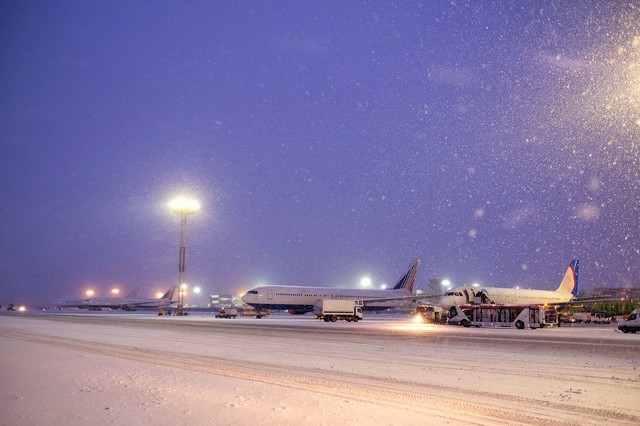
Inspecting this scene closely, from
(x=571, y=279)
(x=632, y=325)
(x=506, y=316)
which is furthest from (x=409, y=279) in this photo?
(x=632, y=325)

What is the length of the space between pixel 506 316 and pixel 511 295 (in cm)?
1850

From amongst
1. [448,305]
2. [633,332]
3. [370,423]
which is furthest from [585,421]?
[448,305]

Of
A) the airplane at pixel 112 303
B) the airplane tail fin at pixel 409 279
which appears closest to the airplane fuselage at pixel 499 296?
the airplane tail fin at pixel 409 279

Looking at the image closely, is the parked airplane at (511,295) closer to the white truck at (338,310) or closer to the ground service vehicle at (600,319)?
the ground service vehicle at (600,319)

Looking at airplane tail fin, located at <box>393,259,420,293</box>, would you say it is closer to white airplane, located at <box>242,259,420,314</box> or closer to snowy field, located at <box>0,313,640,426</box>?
white airplane, located at <box>242,259,420,314</box>

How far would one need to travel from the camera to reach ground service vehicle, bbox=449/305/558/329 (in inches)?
1961

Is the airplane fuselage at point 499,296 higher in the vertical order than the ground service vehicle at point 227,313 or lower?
higher

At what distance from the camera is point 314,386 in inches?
534

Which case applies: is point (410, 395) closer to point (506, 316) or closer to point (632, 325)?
point (632, 325)

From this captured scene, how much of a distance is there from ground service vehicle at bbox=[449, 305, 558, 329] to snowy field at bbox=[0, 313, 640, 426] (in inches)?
1063

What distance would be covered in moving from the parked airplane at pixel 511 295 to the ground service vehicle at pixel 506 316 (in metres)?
6.35

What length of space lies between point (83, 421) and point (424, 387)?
8234mm

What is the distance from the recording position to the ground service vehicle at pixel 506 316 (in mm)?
49812

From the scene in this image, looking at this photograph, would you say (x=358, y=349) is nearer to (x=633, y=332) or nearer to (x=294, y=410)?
(x=294, y=410)
